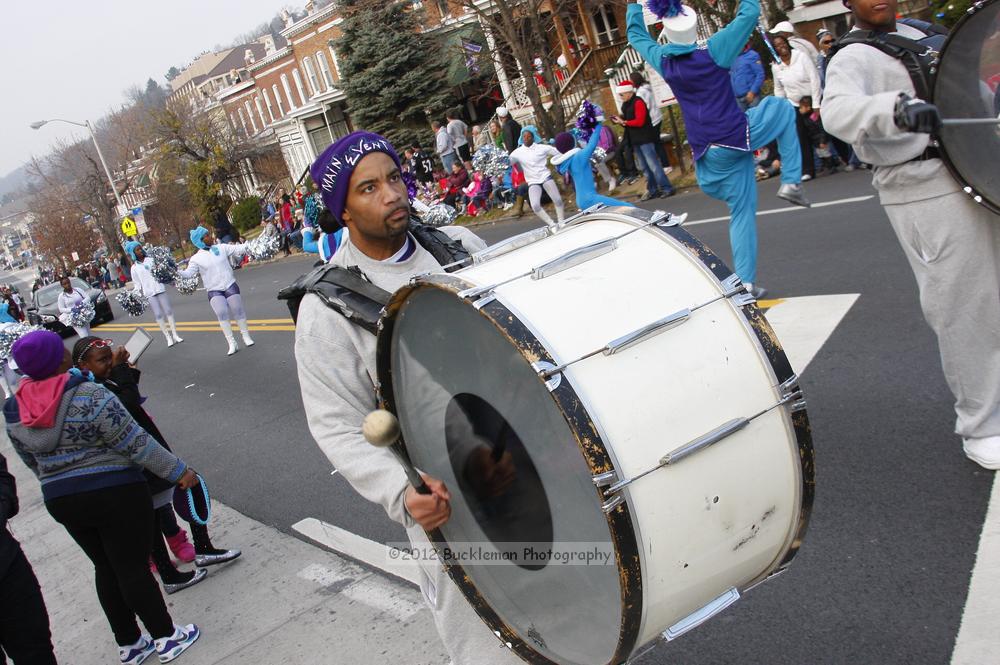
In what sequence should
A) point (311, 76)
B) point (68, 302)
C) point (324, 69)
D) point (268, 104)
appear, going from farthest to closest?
point (268, 104) → point (311, 76) → point (324, 69) → point (68, 302)

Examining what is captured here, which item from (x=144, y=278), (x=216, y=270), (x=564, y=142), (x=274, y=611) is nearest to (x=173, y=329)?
(x=144, y=278)

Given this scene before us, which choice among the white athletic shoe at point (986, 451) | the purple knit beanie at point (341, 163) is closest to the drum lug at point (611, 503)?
the purple knit beanie at point (341, 163)

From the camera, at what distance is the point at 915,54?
3479mm

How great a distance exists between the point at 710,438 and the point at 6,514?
3413mm

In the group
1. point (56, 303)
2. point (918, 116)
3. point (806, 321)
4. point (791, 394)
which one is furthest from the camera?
point (56, 303)

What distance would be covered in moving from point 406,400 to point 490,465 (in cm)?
35

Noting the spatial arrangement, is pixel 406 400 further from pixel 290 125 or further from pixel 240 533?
pixel 290 125

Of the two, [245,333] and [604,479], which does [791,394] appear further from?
[245,333]

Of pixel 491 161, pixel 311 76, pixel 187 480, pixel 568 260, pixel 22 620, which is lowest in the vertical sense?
pixel 22 620

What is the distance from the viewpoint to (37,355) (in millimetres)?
4176

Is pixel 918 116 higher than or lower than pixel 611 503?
higher

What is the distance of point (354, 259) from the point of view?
9.04 ft

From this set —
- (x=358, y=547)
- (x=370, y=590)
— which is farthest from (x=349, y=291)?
(x=358, y=547)

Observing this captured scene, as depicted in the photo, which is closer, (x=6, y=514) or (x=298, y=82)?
(x=6, y=514)
